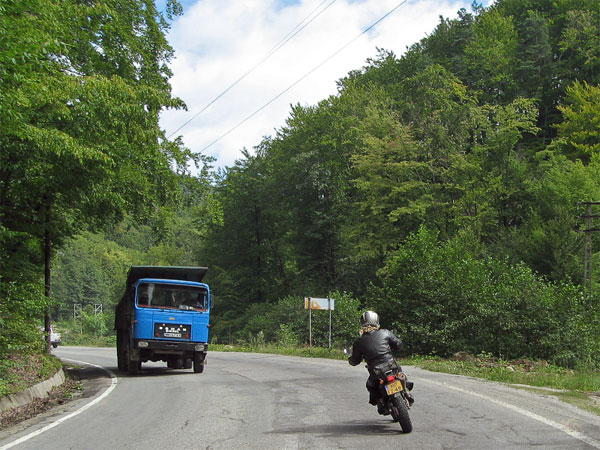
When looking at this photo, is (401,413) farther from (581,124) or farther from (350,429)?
(581,124)

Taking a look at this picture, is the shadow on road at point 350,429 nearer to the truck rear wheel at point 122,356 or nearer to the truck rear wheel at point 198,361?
the truck rear wheel at point 198,361

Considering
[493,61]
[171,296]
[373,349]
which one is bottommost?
[373,349]

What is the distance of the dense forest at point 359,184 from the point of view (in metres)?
15.1

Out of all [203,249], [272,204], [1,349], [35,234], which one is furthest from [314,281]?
[1,349]

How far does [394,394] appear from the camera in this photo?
25.5 feet

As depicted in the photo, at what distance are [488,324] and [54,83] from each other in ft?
59.6

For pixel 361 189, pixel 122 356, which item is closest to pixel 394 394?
pixel 122 356

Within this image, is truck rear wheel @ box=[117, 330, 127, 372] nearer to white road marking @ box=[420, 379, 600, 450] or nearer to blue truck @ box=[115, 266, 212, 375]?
blue truck @ box=[115, 266, 212, 375]

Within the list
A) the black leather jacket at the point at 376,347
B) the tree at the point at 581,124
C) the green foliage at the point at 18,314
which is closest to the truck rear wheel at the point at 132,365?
the green foliage at the point at 18,314

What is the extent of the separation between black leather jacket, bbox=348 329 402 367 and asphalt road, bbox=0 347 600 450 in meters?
0.90

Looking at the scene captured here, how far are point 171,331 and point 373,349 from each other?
33.4 feet

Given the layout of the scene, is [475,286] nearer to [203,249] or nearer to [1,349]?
[1,349]

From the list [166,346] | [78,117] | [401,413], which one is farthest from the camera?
[166,346]

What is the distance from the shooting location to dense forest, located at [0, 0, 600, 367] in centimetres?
1513
